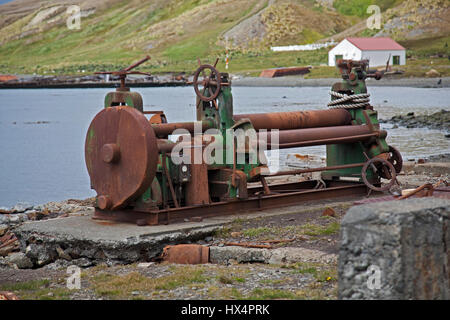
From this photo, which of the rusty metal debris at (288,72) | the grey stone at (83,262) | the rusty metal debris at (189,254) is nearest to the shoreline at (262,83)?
the rusty metal debris at (288,72)

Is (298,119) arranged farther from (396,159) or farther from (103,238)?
(103,238)

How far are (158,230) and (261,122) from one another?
2508 mm

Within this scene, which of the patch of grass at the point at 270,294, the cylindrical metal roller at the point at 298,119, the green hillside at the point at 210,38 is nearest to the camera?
the patch of grass at the point at 270,294

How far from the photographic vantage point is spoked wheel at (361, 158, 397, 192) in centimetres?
1133

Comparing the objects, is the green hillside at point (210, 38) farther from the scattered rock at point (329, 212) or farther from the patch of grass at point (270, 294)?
the patch of grass at point (270, 294)

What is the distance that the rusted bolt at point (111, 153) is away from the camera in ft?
31.0

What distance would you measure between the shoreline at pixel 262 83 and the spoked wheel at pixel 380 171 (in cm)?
4905

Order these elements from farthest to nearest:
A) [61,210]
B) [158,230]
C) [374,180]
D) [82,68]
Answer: [82,68] → [61,210] → [374,180] → [158,230]

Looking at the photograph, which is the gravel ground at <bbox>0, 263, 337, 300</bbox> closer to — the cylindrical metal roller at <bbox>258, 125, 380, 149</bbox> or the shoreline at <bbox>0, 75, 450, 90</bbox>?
the cylindrical metal roller at <bbox>258, 125, 380, 149</bbox>

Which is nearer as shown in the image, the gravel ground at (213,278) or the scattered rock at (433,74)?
the gravel ground at (213,278)

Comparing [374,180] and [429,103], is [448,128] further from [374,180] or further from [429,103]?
[374,180]

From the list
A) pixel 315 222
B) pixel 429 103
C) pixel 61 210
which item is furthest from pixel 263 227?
pixel 429 103

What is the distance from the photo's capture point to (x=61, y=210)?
1402 centimetres
